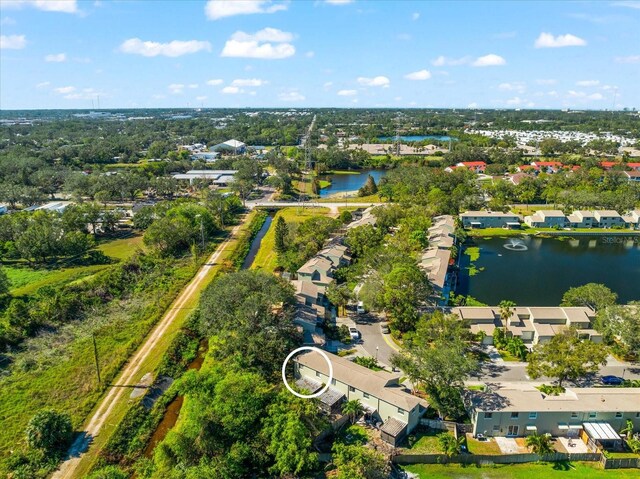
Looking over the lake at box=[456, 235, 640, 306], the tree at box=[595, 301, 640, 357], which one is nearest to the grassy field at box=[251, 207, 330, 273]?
the lake at box=[456, 235, 640, 306]

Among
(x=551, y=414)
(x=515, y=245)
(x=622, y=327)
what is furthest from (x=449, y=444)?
(x=515, y=245)

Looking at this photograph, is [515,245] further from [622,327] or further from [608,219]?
[622,327]

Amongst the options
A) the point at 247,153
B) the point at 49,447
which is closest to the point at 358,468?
the point at 49,447

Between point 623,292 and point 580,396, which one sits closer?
point 580,396

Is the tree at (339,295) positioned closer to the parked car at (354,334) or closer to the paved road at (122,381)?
the parked car at (354,334)

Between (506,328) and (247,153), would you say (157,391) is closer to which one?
(506,328)

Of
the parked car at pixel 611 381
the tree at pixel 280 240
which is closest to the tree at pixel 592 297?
the parked car at pixel 611 381
